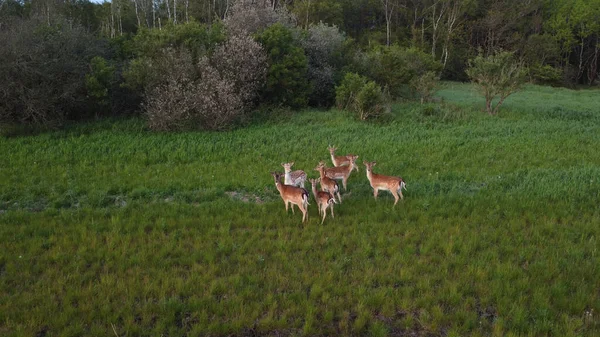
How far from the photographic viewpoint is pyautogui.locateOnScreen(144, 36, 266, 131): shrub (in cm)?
2180

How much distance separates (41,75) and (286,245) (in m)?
17.9

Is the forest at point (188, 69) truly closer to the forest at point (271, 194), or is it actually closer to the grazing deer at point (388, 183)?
the forest at point (271, 194)

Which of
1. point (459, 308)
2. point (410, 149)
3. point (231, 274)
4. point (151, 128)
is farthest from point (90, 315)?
point (151, 128)

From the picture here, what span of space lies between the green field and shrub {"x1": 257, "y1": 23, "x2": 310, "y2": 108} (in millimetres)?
9697

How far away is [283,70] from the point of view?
27.1 metres

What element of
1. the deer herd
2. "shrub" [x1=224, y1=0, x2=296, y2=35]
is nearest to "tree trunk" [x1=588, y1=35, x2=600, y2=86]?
"shrub" [x1=224, y1=0, x2=296, y2=35]

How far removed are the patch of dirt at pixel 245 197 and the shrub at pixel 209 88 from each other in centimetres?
939

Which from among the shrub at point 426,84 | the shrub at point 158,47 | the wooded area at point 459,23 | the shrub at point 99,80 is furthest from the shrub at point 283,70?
the wooded area at point 459,23

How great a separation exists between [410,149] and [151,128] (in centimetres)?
1198

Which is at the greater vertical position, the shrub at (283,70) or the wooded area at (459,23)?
the wooded area at (459,23)

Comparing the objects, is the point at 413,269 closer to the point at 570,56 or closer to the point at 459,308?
the point at 459,308

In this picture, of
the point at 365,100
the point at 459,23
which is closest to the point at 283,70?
the point at 365,100

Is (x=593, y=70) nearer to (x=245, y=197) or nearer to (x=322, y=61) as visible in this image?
(x=322, y=61)

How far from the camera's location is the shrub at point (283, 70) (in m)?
27.2
